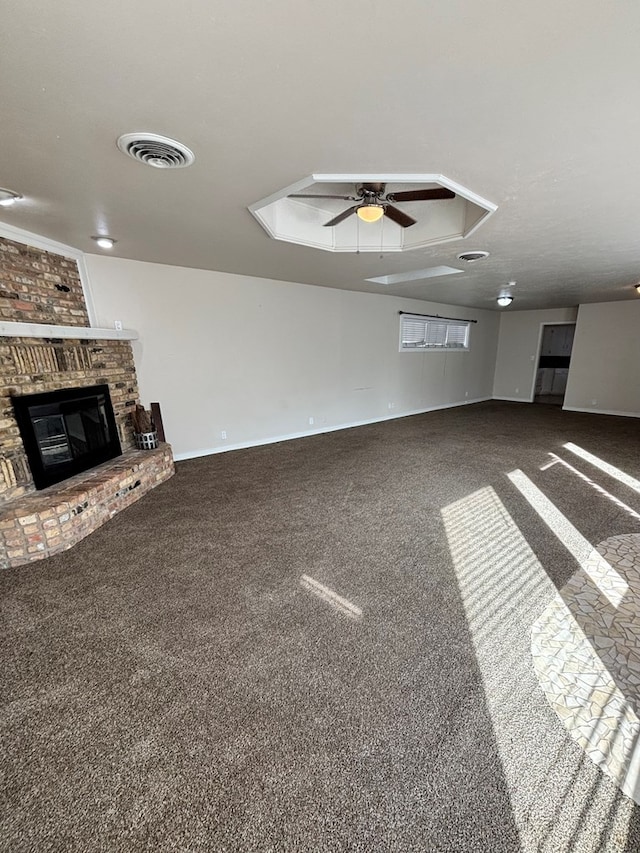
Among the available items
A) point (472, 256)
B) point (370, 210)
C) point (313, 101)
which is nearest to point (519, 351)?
point (472, 256)

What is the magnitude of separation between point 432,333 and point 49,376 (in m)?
6.87

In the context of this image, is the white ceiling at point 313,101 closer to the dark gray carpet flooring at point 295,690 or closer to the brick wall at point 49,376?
the brick wall at point 49,376

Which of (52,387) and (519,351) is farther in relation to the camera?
(519,351)

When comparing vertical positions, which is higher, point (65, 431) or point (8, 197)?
point (8, 197)

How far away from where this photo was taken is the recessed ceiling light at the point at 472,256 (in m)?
3.56

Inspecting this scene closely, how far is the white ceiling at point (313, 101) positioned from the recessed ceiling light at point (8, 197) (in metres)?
0.09

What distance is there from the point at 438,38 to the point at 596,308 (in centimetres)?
837

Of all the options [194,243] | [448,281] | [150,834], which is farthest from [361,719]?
[448,281]

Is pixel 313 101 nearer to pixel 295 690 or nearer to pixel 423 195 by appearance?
pixel 423 195

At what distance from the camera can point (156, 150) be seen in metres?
1.72

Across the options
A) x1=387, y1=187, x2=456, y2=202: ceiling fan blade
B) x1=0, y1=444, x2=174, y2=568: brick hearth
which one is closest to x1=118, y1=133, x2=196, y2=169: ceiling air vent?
x1=387, y1=187, x2=456, y2=202: ceiling fan blade

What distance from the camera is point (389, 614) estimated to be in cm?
198

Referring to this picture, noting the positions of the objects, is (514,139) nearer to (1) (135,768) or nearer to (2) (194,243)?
(2) (194,243)

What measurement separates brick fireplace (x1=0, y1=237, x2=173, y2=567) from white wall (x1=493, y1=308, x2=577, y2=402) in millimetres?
8999
